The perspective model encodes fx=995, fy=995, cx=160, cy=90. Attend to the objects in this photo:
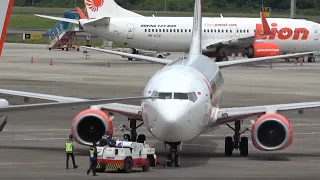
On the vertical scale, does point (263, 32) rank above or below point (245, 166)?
above

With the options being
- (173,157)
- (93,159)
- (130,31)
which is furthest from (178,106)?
(130,31)

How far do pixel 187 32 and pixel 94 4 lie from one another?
8922mm

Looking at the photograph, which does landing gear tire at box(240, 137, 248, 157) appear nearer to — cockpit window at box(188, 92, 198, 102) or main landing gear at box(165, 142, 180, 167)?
main landing gear at box(165, 142, 180, 167)

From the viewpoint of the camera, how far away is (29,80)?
233 feet

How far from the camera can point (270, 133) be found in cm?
3412

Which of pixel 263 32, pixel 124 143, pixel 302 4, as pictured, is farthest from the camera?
pixel 302 4

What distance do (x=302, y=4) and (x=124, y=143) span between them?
13898cm

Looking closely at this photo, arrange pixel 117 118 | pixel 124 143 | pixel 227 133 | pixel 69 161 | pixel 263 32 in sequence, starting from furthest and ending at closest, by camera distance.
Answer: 1. pixel 263 32
2. pixel 117 118
3. pixel 227 133
4. pixel 69 161
5. pixel 124 143

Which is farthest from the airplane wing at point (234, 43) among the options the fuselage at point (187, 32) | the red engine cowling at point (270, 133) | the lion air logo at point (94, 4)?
the red engine cowling at point (270, 133)

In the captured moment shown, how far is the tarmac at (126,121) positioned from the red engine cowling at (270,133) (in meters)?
0.59

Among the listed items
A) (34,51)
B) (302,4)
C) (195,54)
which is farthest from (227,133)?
(302,4)

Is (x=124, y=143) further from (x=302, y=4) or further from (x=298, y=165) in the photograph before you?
(x=302, y=4)

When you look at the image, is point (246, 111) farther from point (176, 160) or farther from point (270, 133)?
point (176, 160)

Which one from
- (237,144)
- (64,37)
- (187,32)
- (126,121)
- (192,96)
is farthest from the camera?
(64,37)
